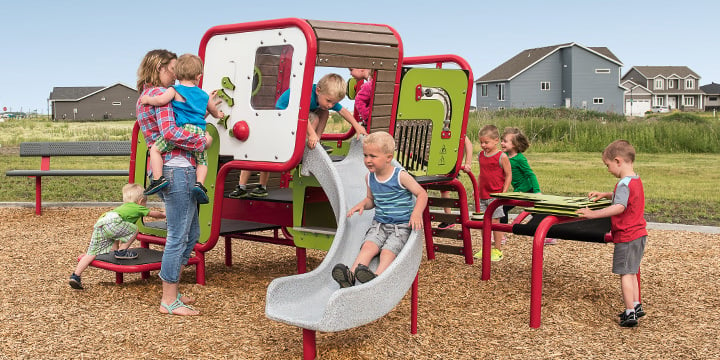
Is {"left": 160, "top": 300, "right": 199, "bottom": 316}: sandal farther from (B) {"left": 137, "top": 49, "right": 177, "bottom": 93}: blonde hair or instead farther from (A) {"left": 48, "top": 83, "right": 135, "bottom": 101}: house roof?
(A) {"left": 48, "top": 83, "right": 135, "bottom": 101}: house roof

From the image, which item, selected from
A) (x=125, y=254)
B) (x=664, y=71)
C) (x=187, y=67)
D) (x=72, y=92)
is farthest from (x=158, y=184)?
(x=664, y=71)

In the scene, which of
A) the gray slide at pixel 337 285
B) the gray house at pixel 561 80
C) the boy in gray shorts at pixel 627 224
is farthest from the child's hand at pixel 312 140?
the gray house at pixel 561 80

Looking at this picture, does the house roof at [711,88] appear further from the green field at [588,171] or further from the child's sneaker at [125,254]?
the child's sneaker at [125,254]

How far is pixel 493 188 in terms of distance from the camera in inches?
297

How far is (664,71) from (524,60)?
31.3 m

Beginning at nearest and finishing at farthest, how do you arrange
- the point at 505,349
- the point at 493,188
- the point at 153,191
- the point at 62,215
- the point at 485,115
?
the point at 505,349
the point at 153,191
the point at 493,188
the point at 62,215
the point at 485,115

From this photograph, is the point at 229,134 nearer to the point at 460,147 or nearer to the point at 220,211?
the point at 220,211

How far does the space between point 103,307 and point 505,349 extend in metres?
2.75

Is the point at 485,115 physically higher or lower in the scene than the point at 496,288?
higher

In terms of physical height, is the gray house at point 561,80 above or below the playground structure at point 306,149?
above

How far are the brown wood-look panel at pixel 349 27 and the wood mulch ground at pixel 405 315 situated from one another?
200 centimetres

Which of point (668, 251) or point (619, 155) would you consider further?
point (668, 251)

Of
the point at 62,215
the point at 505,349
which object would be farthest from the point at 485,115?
the point at 505,349

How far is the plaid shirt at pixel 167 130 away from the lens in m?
5.21
